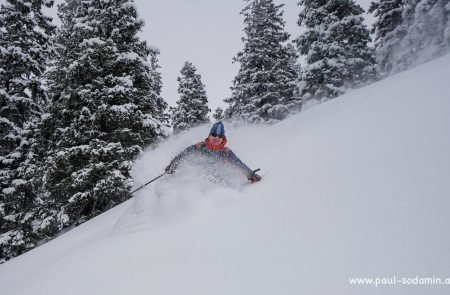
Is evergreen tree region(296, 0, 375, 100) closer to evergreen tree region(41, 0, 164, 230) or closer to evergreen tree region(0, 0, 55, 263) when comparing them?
evergreen tree region(41, 0, 164, 230)

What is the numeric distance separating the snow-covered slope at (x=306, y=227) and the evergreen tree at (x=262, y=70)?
1594 cm

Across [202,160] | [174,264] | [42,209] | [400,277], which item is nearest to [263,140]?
[202,160]

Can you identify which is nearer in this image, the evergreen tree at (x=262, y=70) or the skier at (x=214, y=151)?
the skier at (x=214, y=151)

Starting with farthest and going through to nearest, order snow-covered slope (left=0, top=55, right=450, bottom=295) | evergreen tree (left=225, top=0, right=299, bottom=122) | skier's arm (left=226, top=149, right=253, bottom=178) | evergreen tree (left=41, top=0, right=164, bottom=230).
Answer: evergreen tree (left=225, top=0, right=299, bottom=122) → evergreen tree (left=41, top=0, right=164, bottom=230) → skier's arm (left=226, top=149, right=253, bottom=178) → snow-covered slope (left=0, top=55, right=450, bottom=295)

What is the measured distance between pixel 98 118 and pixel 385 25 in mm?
19119

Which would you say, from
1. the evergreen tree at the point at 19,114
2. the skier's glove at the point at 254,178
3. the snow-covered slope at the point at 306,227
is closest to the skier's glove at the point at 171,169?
the snow-covered slope at the point at 306,227

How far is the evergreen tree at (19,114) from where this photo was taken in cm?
1260

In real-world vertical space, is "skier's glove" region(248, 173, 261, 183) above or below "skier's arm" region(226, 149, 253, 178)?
below

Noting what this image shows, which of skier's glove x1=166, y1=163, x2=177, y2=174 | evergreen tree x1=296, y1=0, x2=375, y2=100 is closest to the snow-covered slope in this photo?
skier's glove x1=166, y1=163, x2=177, y2=174

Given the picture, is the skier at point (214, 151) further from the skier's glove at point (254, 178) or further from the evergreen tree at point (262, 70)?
the evergreen tree at point (262, 70)

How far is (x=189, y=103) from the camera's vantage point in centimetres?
2816

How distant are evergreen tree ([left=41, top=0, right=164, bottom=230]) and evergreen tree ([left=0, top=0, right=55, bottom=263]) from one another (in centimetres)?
102

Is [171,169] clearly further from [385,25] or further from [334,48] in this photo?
[385,25]

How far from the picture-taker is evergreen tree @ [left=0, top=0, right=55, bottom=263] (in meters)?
12.6
